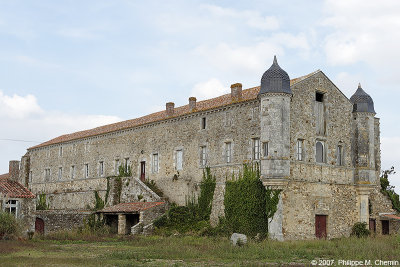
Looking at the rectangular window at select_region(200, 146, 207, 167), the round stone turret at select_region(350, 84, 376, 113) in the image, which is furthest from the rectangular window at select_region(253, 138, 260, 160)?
the round stone turret at select_region(350, 84, 376, 113)

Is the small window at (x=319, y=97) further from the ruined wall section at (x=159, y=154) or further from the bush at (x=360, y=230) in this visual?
the bush at (x=360, y=230)

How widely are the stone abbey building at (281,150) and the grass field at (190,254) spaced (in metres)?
4.53

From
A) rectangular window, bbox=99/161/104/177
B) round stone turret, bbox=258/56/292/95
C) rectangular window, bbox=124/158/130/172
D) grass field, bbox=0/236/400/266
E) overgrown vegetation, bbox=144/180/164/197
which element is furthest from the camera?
rectangular window, bbox=99/161/104/177

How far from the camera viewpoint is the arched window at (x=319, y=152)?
3180 cm

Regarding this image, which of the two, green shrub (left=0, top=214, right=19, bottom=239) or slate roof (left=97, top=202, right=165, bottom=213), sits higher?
slate roof (left=97, top=202, right=165, bottom=213)

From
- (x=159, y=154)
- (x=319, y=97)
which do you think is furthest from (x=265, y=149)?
(x=159, y=154)

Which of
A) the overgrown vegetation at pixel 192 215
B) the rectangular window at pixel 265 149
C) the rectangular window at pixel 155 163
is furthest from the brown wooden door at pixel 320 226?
the rectangular window at pixel 155 163

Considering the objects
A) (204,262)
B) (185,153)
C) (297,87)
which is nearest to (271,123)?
→ (297,87)

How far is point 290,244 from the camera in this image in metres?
25.8

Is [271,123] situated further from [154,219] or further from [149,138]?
[149,138]

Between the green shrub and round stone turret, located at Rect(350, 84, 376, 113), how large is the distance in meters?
22.3

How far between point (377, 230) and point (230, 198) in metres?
12.5

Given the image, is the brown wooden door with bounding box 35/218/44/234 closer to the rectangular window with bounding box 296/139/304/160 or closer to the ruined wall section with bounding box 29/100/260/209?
the ruined wall section with bounding box 29/100/260/209

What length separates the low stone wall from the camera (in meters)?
36.7
